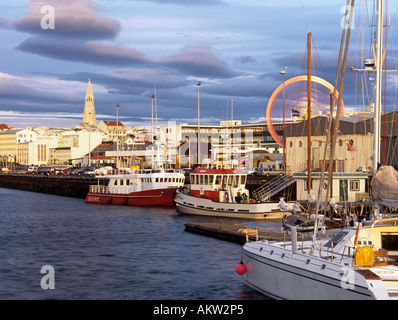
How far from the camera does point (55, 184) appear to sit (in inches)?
4269

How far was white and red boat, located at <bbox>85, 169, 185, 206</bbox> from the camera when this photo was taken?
68.2 m

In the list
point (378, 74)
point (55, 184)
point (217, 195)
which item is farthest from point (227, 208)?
point (55, 184)

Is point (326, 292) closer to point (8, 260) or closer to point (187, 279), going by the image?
point (187, 279)

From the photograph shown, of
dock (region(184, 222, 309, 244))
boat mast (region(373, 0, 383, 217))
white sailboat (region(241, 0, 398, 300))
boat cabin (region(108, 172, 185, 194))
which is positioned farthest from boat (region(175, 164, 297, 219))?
white sailboat (region(241, 0, 398, 300))

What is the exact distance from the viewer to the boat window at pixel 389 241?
1852 centimetres

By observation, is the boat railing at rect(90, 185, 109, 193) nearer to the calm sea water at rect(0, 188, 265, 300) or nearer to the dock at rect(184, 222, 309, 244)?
the calm sea water at rect(0, 188, 265, 300)

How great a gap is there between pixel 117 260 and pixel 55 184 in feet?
260

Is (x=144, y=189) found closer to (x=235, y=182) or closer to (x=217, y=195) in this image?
(x=217, y=195)

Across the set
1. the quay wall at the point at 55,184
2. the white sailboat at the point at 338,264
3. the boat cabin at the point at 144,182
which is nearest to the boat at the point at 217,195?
the boat cabin at the point at 144,182

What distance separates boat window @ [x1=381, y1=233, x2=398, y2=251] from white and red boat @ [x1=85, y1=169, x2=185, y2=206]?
5039 centimetres

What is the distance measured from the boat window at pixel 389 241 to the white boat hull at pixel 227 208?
88.0 ft

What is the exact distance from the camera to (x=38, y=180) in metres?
118

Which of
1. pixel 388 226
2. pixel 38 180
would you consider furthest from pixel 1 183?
pixel 388 226

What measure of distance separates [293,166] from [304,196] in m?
14.6
